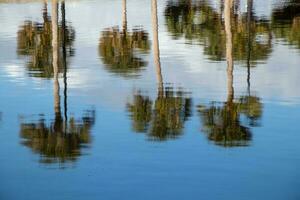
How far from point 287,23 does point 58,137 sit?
33.9m

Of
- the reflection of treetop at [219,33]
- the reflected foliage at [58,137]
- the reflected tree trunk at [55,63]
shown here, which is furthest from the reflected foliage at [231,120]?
the reflection of treetop at [219,33]

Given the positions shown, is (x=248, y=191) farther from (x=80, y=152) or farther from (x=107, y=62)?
(x=107, y=62)

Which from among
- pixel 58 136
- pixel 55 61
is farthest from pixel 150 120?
pixel 55 61

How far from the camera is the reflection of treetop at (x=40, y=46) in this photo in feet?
90.6

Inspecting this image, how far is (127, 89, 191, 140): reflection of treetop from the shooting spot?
15948 mm

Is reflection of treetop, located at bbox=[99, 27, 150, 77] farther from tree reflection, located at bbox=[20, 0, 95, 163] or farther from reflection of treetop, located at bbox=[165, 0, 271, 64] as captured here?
tree reflection, located at bbox=[20, 0, 95, 163]

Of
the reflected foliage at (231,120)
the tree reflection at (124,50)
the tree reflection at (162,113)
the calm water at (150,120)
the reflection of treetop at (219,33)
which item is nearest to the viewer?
the calm water at (150,120)

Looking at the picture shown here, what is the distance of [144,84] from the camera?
77.2 ft

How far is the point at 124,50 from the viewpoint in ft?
108

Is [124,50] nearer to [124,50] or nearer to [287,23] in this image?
[124,50]

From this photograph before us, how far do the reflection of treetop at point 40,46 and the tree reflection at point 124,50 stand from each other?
204 cm

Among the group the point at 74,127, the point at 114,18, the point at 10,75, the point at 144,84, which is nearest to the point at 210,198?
the point at 74,127

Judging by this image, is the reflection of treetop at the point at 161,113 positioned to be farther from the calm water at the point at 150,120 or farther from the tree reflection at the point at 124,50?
the tree reflection at the point at 124,50

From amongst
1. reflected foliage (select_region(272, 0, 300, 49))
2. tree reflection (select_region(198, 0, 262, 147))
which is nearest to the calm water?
tree reflection (select_region(198, 0, 262, 147))
